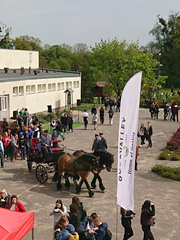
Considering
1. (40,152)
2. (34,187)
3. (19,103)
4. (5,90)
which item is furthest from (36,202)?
(19,103)

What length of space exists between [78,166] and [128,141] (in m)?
4.77

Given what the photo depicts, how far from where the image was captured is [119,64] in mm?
48312

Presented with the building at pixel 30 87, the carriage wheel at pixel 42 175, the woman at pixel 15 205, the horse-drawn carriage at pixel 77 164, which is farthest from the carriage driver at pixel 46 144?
the building at pixel 30 87

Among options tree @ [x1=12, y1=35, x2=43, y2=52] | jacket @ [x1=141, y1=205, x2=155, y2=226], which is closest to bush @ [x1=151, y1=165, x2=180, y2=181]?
jacket @ [x1=141, y1=205, x2=155, y2=226]

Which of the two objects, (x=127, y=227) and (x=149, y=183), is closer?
(x=127, y=227)

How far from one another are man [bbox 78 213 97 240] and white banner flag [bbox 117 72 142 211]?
926 mm

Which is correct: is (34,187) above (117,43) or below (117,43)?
below

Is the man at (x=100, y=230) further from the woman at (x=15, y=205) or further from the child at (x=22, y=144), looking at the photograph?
the child at (x=22, y=144)

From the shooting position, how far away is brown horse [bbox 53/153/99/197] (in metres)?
12.5

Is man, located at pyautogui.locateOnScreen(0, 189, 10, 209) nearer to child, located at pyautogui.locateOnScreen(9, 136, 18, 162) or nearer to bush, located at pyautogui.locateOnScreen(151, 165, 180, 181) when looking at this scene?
bush, located at pyautogui.locateOnScreen(151, 165, 180, 181)

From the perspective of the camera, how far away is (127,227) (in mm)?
8992

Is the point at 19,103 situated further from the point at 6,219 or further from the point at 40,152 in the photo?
the point at 6,219

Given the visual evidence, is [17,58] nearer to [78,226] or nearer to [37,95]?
[37,95]

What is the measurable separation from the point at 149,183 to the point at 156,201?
2.27m
